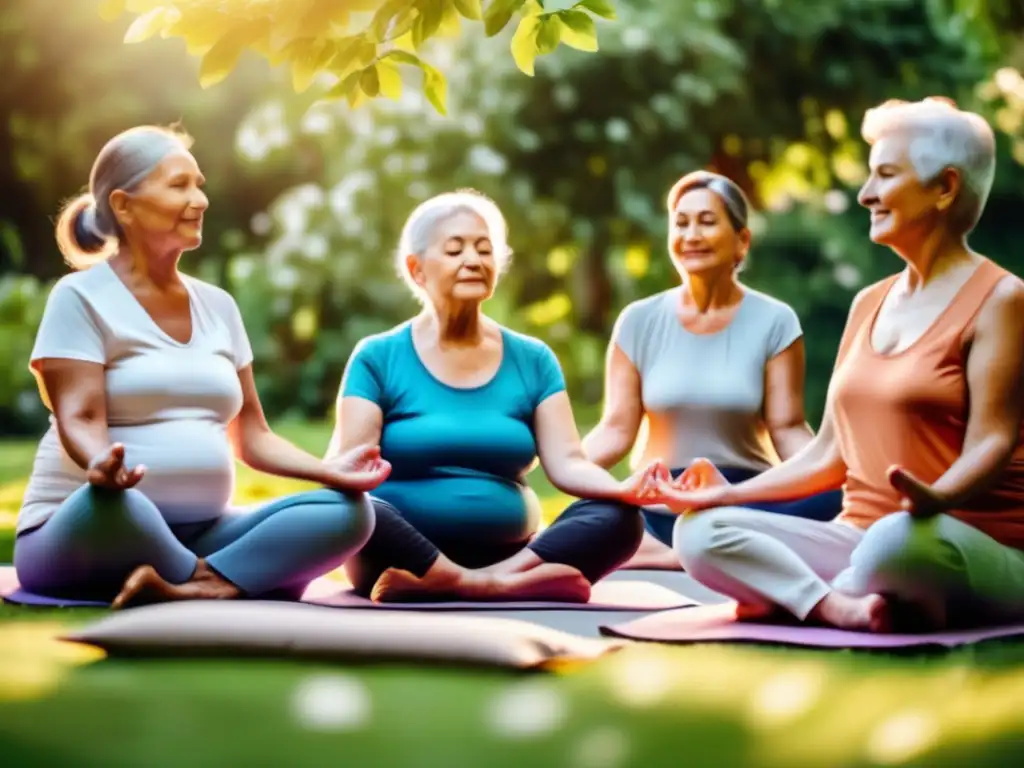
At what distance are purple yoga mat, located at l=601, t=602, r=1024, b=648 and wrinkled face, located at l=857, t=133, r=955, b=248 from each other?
1.16m

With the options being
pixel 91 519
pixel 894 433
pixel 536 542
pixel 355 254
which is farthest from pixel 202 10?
pixel 355 254

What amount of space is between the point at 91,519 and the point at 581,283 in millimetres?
12292

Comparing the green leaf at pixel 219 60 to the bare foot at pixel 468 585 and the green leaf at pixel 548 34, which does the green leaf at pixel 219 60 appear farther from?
the bare foot at pixel 468 585

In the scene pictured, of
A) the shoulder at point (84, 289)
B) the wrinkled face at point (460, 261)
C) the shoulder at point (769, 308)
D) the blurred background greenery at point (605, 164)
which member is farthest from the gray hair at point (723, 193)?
the blurred background greenery at point (605, 164)

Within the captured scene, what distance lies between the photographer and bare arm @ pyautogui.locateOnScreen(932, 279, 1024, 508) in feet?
15.1

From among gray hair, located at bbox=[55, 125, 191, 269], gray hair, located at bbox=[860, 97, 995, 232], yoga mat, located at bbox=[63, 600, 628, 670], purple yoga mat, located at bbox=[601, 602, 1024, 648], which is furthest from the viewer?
gray hair, located at bbox=[55, 125, 191, 269]

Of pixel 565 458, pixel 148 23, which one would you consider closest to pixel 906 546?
pixel 565 458

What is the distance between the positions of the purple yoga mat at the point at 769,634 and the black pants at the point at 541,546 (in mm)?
515

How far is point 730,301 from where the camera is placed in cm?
645

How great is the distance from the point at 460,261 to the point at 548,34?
966 mm

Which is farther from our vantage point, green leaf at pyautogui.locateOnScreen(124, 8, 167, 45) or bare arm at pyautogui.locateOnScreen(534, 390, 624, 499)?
bare arm at pyautogui.locateOnScreen(534, 390, 624, 499)

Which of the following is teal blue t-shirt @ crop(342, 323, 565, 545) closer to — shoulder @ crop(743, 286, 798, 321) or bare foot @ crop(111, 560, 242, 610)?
bare foot @ crop(111, 560, 242, 610)

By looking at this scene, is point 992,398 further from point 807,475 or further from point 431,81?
point 431,81

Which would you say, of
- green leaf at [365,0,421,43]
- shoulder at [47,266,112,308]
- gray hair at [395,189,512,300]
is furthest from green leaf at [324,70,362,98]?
shoulder at [47,266,112,308]
